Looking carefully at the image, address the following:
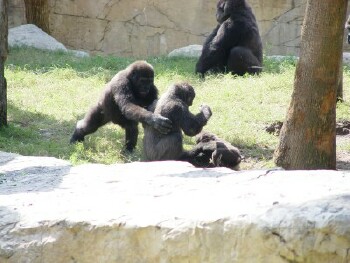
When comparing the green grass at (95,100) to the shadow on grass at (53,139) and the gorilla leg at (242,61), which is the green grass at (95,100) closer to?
the shadow on grass at (53,139)

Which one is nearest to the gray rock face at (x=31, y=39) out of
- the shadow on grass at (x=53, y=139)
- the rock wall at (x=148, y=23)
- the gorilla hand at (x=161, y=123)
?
the rock wall at (x=148, y=23)

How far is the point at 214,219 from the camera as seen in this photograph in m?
3.21

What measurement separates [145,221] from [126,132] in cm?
440

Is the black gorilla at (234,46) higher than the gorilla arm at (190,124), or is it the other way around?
the black gorilla at (234,46)

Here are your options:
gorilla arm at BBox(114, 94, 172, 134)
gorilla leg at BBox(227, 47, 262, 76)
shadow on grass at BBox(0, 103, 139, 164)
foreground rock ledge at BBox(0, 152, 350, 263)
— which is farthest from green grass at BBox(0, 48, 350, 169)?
foreground rock ledge at BBox(0, 152, 350, 263)

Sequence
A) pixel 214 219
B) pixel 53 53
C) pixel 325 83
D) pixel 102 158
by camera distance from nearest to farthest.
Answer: pixel 214 219 < pixel 325 83 < pixel 102 158 < pixel 53 53

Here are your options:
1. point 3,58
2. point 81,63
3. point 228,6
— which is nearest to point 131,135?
point 3,58

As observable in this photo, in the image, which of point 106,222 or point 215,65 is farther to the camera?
point 215,65

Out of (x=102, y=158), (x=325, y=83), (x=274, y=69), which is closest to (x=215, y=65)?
(x=274, y=69)

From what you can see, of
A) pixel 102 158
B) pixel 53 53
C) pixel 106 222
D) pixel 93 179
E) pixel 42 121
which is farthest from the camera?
pixel 53 53

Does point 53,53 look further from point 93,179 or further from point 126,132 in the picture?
point 93,179

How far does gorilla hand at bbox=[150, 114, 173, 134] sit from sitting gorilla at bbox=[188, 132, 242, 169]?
0.38 metres

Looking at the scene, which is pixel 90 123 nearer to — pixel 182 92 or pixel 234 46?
pixel 182 92

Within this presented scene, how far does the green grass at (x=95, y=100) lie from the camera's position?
768cm
